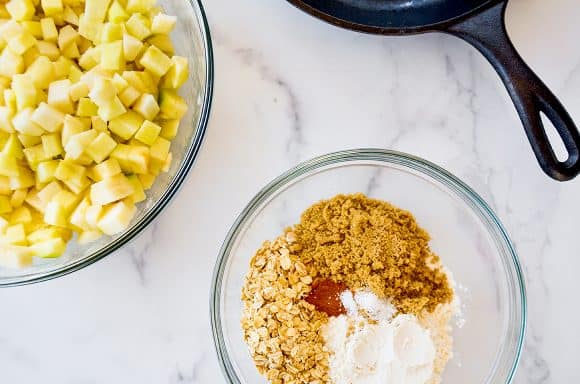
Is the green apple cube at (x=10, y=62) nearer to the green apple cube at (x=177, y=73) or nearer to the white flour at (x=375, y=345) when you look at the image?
the green apple cube at (x=177, y=73)

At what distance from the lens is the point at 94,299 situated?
1448 millimetres

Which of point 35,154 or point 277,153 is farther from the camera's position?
point 277,153

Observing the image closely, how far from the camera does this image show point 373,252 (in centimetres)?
127

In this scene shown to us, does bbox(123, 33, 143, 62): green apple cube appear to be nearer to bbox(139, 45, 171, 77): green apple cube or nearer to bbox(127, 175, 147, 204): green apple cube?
bbox(139, 45, 171, 77): green apple cube

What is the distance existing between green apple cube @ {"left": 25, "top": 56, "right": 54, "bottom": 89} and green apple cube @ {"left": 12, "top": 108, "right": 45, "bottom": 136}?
6 centimetres

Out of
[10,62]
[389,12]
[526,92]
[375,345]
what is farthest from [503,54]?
[10,62]

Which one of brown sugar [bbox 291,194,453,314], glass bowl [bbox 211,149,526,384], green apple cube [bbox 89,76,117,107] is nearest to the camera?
green apple cube [bbox 89,76,117,107]

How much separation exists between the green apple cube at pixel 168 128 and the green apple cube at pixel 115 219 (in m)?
0.16

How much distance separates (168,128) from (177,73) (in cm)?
11

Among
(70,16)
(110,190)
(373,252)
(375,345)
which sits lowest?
(375,345)

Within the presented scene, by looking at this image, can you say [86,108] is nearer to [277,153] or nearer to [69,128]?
[69,128]

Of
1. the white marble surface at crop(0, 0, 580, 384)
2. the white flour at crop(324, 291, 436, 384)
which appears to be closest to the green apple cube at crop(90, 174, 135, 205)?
the white marble surface at crop(0, 0, 580, 384)

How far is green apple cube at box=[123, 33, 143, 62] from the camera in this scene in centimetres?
121

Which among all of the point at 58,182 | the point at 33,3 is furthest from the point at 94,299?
the point at 33,3
